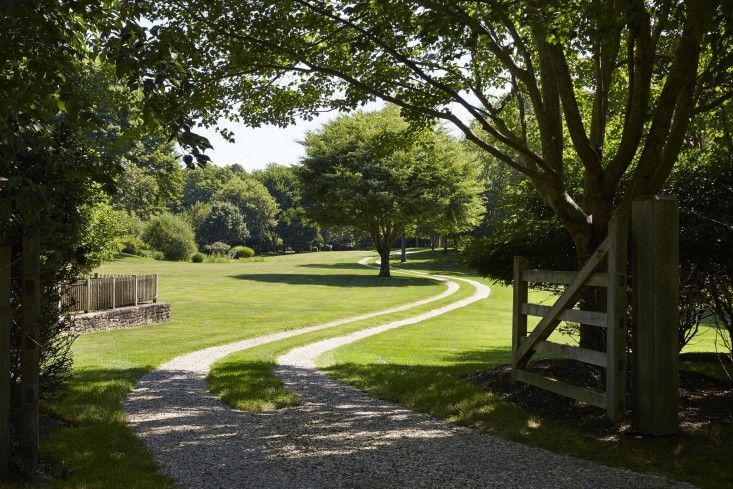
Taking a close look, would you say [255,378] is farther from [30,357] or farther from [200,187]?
[200,187]

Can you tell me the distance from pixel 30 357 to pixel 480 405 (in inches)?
200

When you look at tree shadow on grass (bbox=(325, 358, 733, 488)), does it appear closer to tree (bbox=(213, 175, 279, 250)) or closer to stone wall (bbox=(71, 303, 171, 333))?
stone wall (bbox=(71, 303, 171, 333))

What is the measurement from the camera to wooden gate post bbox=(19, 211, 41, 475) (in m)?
5.64

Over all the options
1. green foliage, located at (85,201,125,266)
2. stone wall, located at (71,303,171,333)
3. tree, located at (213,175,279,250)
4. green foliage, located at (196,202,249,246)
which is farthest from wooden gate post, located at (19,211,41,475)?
tree, located at (213,175,279,250)

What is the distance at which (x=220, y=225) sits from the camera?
278 feet

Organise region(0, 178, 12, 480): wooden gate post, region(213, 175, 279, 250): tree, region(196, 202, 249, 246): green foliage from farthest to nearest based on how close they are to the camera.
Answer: region(213, 175, 279, 250): tree < region(196, 202, 249, 246): green foliage < region(0, 178, 12, 480): wooden gate post

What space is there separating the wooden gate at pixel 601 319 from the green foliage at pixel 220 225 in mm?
78737

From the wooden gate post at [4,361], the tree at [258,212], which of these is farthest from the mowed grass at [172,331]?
the tree at [258,212]

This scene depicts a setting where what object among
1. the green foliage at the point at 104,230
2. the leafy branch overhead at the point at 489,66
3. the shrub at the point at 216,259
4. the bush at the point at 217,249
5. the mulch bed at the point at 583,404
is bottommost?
the mulch bed at the point at 583,404

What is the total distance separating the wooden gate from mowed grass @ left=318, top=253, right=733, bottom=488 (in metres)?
A: 0.43

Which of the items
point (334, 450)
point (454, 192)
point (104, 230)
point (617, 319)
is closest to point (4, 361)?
point (334, 450)

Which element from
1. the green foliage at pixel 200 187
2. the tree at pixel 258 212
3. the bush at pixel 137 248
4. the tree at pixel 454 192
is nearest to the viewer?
the tree at pixel 454 192

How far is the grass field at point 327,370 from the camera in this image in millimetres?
6070

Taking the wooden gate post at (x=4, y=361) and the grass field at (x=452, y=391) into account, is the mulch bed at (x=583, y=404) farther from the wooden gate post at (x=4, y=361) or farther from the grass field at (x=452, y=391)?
the wooden gate post at (x=4, y=361)
